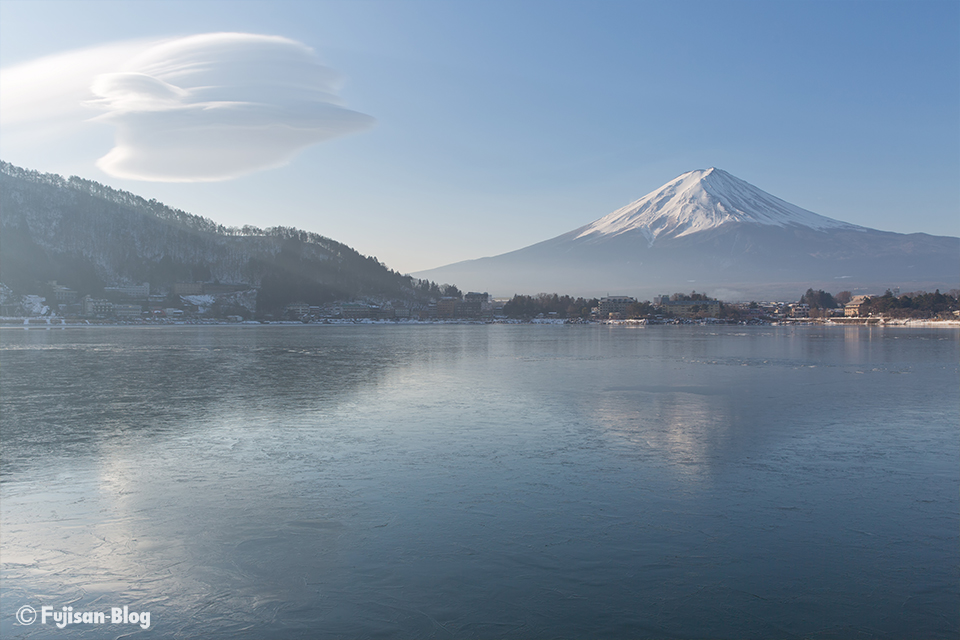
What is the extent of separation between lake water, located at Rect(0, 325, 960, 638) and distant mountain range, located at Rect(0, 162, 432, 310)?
14048 cm

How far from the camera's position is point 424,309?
170 metres

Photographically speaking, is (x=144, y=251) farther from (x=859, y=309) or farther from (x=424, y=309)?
(x=859, y=309)

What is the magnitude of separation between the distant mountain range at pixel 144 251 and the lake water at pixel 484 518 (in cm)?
14048

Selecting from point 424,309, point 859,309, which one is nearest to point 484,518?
point 859,309

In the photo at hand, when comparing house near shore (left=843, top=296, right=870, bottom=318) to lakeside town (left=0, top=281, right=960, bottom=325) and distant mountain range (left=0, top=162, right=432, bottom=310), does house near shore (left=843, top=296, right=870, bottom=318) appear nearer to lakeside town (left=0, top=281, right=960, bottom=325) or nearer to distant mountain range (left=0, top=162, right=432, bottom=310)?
lakeside town (left=0, top=281, right=960, bottom=325)

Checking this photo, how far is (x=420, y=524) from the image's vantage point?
6867 mm

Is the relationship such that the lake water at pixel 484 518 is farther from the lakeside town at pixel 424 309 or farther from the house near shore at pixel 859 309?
the house near shore at pixel 859 309

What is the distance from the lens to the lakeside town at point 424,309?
115312 millimetres

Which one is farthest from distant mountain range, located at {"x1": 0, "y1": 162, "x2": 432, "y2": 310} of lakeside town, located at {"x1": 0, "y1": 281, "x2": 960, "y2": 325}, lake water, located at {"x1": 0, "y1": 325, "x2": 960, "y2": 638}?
lake water, located at {"x1": 0, "y1": 325, "x2": 960, "y2": 638}

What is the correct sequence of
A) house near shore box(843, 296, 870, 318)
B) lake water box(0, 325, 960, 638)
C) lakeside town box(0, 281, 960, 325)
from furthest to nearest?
house near shore box(843, 296, 870, 318) < lakeside town box(0, 281, 960, 325) < lake water box(0, 325, 960, 638)

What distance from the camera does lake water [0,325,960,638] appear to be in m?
4.98

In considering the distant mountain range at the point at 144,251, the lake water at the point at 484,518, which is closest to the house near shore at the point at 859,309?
the distant mountain range at the point at 144,251

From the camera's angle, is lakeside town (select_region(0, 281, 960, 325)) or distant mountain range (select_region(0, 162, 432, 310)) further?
distant mountain range (select_region(0, 162, 432, 310))

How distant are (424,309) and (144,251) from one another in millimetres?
74797
